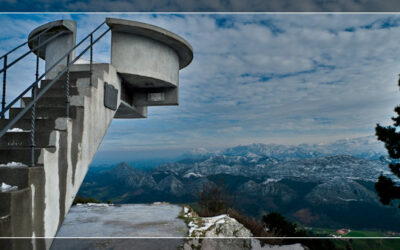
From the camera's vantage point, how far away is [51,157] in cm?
369

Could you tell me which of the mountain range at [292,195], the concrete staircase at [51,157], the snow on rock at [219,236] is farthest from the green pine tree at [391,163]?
the mountain range at [292,195]

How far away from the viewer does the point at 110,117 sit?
6445 mm

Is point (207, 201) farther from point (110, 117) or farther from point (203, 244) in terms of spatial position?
point (110, 117)

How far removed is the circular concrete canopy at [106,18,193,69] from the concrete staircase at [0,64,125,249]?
152cm

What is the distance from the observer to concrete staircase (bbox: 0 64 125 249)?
320 centimetres

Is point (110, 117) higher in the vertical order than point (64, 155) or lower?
higher

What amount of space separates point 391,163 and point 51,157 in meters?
20.0

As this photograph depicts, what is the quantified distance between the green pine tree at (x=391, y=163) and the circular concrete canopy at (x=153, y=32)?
15560 millimetres

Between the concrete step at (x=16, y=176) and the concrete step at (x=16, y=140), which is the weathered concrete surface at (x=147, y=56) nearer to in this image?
the concrete step at (x=16, y=140)

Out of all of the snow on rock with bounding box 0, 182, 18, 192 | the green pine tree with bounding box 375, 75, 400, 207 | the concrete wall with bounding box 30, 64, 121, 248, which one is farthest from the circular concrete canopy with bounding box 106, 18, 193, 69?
the green pine tree with bounding box 375, 75, 400, 207

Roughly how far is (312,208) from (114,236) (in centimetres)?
12632

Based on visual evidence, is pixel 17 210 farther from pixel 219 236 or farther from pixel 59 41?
pixel 59 41

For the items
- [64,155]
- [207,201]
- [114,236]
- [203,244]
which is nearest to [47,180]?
[64,155]

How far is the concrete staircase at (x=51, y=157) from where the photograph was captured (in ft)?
10.5
